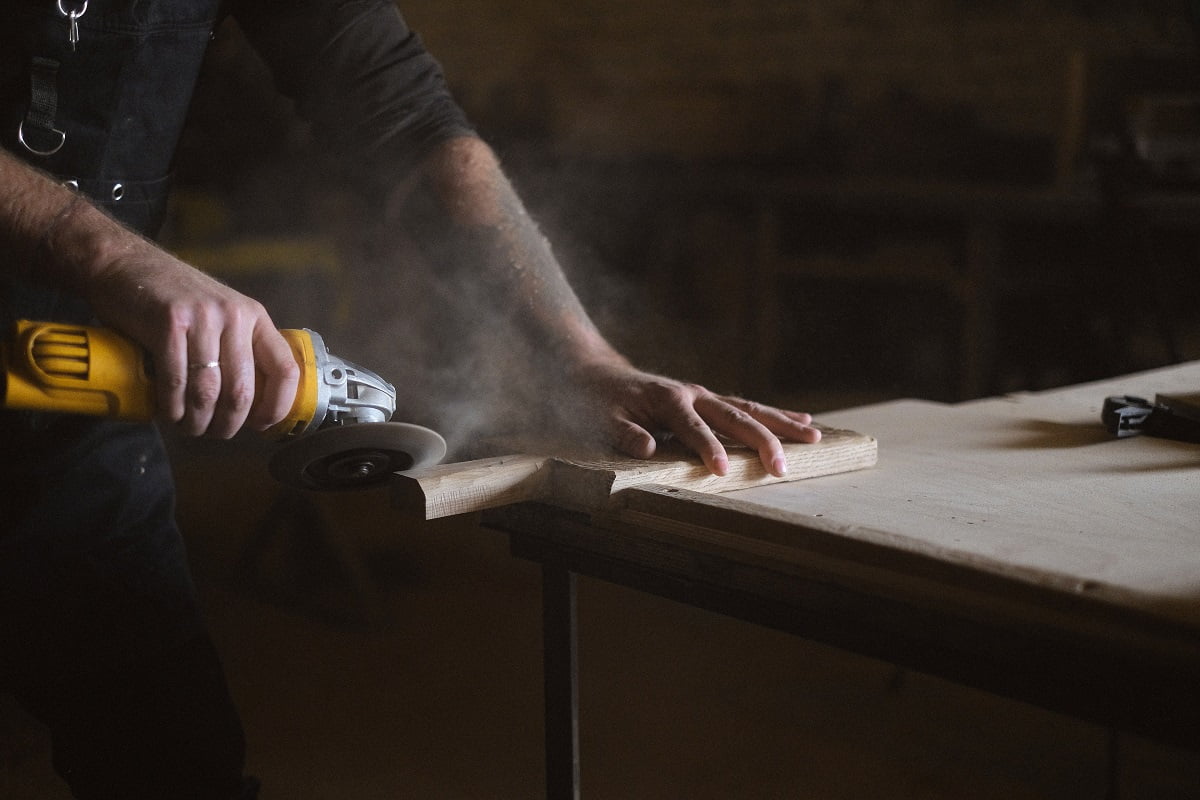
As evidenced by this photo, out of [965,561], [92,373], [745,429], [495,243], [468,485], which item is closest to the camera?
[965,561]

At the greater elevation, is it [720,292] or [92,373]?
[92,373]

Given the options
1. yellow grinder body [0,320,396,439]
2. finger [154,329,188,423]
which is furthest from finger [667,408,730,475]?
finger [154,329,188,423]

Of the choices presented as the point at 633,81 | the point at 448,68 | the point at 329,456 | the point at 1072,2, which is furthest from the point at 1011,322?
the point at 329,456

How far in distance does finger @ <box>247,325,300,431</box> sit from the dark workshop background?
2.59 feet

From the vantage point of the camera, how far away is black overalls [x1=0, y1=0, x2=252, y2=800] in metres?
1.10

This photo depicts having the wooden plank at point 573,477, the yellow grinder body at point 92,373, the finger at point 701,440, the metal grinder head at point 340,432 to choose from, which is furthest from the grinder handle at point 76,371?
the finger at point 701,440

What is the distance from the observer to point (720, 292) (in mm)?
4895

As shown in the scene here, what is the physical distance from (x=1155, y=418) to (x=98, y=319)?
3.27ft

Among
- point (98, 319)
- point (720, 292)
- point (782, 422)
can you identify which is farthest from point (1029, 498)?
point (720, 292)

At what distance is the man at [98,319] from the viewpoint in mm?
1047

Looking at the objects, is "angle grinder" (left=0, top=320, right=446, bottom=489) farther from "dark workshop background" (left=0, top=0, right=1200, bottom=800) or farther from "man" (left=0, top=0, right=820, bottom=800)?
"dark workshop background" (left=0, top=0, right=1200, bottom=800)

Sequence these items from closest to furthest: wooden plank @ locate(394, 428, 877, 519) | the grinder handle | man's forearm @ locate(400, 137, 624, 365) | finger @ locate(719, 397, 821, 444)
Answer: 1. the grinder handle
2. wooden plank @ locate(394, 428, 877, 519)
3. finger @ locate(719, 397, 821, 444)
4. man's forearm @ locate(400, 137, 624, 365)

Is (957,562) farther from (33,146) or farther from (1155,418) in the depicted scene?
(33,146)

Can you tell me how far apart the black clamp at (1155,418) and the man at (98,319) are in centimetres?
32
